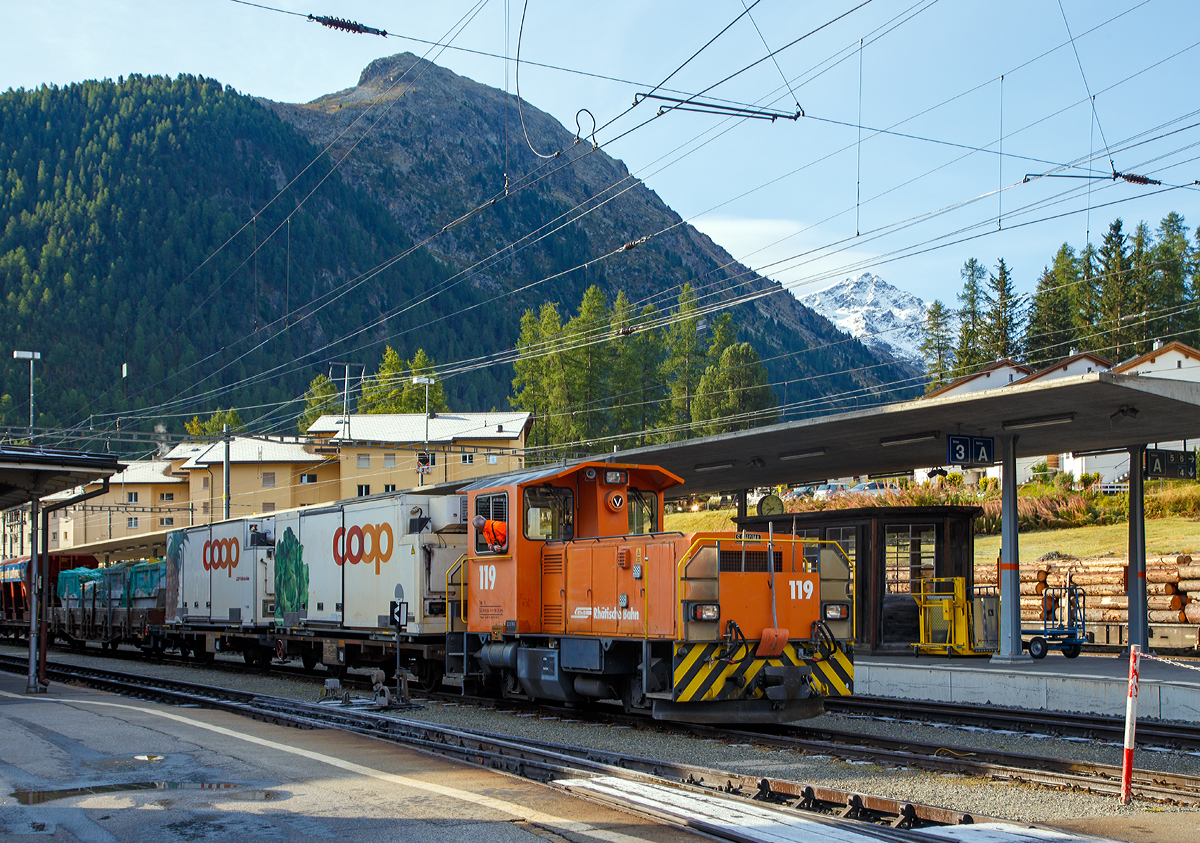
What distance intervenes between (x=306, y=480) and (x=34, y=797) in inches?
2653

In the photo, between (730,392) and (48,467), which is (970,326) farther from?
(48,467)

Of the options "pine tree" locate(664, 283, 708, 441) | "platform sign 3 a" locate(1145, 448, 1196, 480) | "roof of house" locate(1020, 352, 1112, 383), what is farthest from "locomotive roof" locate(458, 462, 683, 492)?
"pine tree" locate(664, 283, 708, 441)

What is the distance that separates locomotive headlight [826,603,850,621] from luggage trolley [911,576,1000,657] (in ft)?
25.8

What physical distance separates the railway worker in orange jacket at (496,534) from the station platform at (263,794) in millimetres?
3213

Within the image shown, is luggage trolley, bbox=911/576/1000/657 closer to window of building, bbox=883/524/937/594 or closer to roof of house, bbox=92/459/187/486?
window of building, bbox=883/524/937/594

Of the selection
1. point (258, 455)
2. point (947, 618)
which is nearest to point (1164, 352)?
point (947, 618)

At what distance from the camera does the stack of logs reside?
2152cm

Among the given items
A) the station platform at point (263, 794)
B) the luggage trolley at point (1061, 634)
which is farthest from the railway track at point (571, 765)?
the luggage trolley at point (1061, 634)

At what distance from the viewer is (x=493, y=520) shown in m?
14.1

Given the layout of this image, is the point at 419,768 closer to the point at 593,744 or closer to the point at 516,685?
the point at 593,744

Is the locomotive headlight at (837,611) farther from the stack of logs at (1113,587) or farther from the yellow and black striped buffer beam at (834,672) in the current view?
the stack of logs at (1113,587)

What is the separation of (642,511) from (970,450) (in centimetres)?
686

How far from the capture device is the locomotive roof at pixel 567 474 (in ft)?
44.4

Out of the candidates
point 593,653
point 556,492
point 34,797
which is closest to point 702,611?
point 593,653
